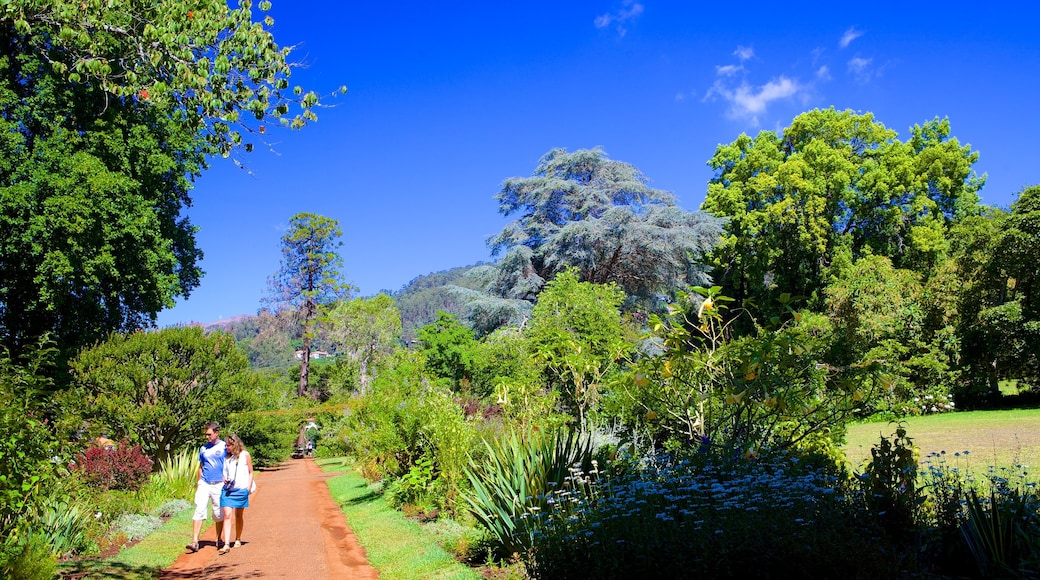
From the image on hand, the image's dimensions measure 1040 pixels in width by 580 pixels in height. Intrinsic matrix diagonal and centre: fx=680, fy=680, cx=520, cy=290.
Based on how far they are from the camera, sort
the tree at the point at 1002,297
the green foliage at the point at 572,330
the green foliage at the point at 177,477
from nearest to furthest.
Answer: the green foliage at the point at 572,330 < the green foliage at the point at 177,477 < the tree at the point at 1002,297

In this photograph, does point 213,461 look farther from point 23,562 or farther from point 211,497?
point 23,562

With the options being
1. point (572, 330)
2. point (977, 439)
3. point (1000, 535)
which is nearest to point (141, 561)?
point (1000, 535)

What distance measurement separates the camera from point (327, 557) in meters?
8.29

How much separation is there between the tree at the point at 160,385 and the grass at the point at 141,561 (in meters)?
5.00

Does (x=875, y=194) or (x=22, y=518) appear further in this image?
(x=875, y=194)

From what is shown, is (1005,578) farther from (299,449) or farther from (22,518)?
(299,449)

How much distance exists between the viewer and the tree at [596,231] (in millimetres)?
23438

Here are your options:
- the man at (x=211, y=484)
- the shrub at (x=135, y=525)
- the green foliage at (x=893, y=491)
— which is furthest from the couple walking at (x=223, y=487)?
the green foliage at (x=893, y=491)

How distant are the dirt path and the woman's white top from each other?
85cm

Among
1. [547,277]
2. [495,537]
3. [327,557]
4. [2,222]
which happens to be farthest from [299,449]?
[495,537]

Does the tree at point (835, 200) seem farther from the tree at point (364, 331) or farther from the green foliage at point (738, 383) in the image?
the green foliage at point (738, 383)

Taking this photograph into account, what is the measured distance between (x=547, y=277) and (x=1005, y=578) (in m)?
21.3

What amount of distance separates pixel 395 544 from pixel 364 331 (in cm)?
2975

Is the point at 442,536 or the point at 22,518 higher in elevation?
the point at 22,518
